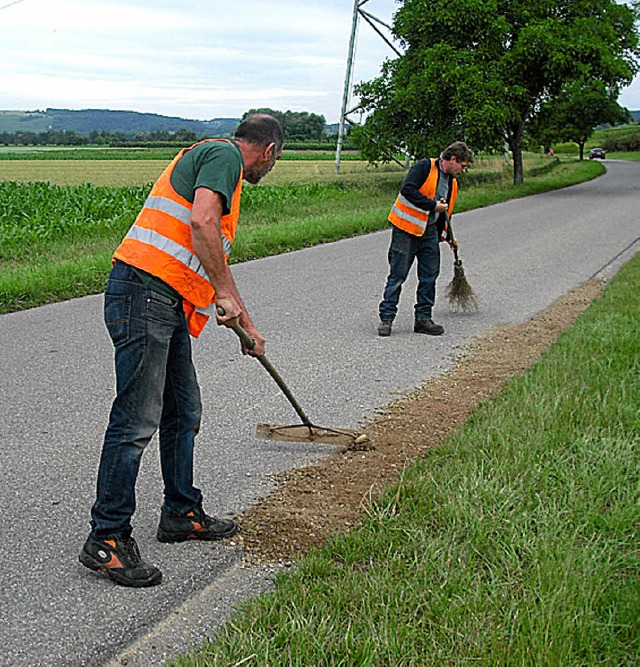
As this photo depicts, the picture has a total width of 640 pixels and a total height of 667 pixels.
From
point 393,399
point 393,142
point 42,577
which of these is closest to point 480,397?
point 393,399

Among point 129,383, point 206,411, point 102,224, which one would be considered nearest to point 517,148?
point 102,224

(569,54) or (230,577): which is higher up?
(569,54)

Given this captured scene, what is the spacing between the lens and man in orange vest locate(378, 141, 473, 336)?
27.3 ft

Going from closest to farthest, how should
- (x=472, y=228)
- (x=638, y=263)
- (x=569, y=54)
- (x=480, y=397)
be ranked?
(x=480, y=397), (x=638, y=263), (x=472, y=228), (x=569, y=54)

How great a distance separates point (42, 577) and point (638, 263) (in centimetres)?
1098

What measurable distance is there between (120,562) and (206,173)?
159 cm

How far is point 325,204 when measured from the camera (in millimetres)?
22047

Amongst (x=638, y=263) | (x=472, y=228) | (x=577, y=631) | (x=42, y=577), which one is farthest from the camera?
(x=472, y=228)

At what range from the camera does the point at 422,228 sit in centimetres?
841

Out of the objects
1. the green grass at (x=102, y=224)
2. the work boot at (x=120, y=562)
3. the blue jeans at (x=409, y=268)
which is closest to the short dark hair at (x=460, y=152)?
the blue jeans at (x=409, y=268)

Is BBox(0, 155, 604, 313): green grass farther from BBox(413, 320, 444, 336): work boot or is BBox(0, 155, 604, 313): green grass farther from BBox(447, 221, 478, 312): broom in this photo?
BBox(447, 221, 478, 312): broom

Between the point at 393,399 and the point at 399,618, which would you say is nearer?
the point at 399,618

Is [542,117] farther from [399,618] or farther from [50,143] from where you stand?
[50,143]

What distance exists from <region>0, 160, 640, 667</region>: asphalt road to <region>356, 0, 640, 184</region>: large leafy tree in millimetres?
15807
